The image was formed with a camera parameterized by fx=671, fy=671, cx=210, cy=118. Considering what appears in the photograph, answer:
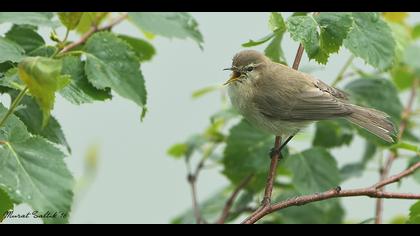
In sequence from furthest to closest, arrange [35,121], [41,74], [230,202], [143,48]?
[230,202] < [143,48] < [35,121] < [41,74]

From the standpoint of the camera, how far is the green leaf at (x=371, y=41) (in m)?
2.36

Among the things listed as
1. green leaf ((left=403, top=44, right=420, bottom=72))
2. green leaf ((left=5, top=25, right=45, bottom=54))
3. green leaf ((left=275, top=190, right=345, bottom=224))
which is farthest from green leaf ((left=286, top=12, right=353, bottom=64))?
green leaf ((left=403, top=44, right=420, bottom=72))

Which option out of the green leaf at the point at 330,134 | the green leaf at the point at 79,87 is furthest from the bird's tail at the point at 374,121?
the green leaf at the point at 79,87

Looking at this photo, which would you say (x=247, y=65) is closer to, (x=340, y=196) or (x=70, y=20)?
(x=70, y=20)

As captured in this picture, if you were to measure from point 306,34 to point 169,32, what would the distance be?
59 cm

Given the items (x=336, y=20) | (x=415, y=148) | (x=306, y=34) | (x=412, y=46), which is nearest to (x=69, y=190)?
(x=306, y=34)

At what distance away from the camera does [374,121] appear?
2.93 m

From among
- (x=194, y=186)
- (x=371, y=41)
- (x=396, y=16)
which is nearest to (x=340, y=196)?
(x=371, y=41)

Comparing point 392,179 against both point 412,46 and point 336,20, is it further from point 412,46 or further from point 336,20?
point 412,46

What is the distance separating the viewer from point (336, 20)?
2.26 meters

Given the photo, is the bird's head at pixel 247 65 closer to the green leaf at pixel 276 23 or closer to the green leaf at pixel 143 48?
the green leaf at pixel 143 48

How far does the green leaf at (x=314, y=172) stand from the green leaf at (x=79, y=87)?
111cm

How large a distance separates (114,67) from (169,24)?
16.1 inches

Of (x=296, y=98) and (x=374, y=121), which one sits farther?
(x=296, y=98)
